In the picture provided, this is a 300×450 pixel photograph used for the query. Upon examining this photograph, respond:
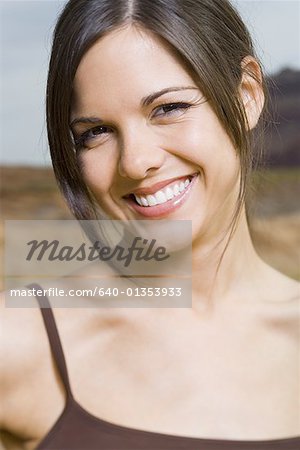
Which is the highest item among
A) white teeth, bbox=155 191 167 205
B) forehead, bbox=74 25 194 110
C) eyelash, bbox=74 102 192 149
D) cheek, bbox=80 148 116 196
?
forehead, bbox=74 25 194 110

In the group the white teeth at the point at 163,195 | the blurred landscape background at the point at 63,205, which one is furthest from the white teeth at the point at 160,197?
the blurred landscape background at the point at 63,205

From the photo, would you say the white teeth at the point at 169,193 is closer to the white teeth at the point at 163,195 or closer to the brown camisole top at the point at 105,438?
the white teeth at the point at 163,195

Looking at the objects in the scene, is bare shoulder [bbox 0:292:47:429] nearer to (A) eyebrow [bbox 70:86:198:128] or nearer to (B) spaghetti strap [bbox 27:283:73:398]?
(B) spaghetti strap [bbox 27:283:73:398]

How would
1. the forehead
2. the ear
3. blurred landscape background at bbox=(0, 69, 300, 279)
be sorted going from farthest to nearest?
blurred landscape background at bbox=(0, 69, 300, 279) → the ear → the forehead

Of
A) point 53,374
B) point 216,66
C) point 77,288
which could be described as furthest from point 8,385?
point 216,66

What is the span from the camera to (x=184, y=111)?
5.13ft

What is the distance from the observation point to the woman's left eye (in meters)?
1.54

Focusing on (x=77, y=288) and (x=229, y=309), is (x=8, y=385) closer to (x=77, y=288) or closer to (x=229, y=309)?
(x=77, y=288)

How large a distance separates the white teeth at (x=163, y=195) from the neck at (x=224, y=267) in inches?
6.6

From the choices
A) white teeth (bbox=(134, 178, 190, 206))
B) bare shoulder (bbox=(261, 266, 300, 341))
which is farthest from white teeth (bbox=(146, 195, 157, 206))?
bare shoulder (bbox=(261, 266, 300, 341))

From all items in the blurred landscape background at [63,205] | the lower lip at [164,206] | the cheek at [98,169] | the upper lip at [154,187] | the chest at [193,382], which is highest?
the cheek at [98,169]

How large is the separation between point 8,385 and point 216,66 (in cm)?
78

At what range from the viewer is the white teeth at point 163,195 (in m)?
1.61

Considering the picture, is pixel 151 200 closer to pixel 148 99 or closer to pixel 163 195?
pixel 163 195
